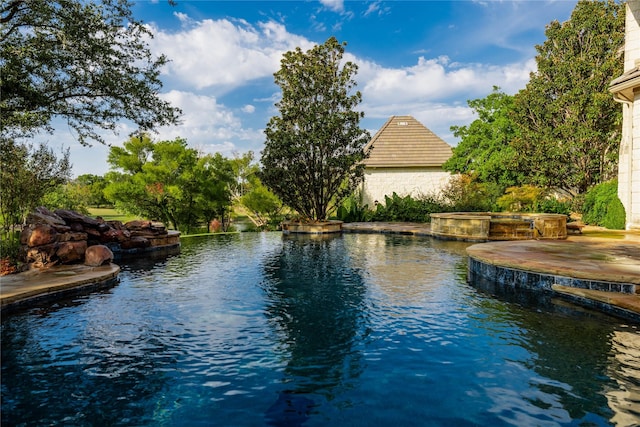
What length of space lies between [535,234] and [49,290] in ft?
52.3

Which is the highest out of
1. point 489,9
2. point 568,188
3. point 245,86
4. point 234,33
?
point 245,86

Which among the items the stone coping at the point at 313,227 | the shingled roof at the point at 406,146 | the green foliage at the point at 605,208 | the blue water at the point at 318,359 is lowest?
the blue water at the point at 318,359

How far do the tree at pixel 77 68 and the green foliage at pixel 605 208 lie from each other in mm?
18818

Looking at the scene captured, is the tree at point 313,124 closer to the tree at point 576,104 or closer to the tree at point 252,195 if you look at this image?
the tree at point 252,195

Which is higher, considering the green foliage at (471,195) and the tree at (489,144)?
the tree at (489,144)

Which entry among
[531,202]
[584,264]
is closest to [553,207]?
[531,202]

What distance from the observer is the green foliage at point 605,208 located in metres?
16.0

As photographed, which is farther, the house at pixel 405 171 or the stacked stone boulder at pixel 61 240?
the house at pixel 405 171

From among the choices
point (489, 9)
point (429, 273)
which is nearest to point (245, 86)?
point (489, 9)

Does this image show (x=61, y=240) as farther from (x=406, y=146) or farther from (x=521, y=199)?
(x=406, y=146)

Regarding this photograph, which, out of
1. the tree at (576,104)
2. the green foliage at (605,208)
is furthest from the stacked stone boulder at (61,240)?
the tree at (576,104)

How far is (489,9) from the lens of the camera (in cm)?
1720

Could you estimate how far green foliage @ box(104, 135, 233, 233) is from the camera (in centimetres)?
3028

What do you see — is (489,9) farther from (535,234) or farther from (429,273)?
(429,273)
